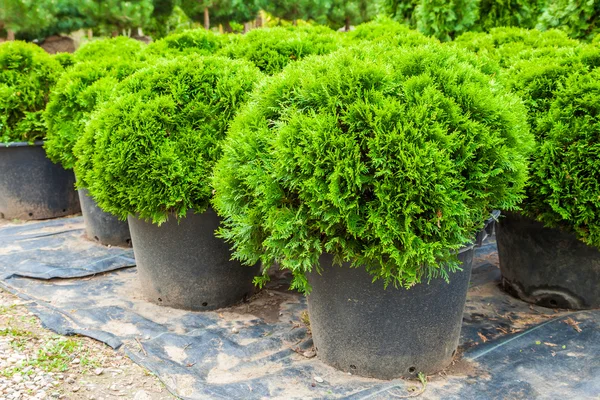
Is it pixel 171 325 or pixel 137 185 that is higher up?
pixel 137 185

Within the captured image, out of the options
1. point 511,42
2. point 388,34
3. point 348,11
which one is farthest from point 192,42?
point 348,11

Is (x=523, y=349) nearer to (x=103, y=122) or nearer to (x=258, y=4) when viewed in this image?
(x=103, y=122)

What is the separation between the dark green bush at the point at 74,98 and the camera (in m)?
5.16

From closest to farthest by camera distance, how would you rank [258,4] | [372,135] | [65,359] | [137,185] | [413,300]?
[372,135] < [413,300] < [65,359] < [137,185] < [258,4]

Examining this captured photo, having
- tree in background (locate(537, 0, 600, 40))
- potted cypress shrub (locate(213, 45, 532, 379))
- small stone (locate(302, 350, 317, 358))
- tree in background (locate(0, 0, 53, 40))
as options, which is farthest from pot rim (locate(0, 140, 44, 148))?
tree in background (locate(0, 0, 53, 40))

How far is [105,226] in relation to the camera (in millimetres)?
5598

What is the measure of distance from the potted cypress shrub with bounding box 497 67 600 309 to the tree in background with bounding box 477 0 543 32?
4199 mm

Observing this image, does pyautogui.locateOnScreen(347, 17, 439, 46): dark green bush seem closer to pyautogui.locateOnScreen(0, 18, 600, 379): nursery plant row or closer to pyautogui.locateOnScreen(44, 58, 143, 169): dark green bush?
pyautogui.locateOnScreen(0, 18, 600, 379): nursery plant row

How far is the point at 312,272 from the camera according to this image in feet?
10.1

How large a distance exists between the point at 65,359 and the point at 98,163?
1277 mm

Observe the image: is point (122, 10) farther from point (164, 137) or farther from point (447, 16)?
point (164, 137)

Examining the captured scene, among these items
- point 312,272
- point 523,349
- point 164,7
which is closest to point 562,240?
point 523,349

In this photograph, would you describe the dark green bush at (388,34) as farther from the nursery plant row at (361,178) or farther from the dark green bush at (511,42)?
the dark green bush at (511,42)

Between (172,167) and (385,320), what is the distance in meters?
1.67
